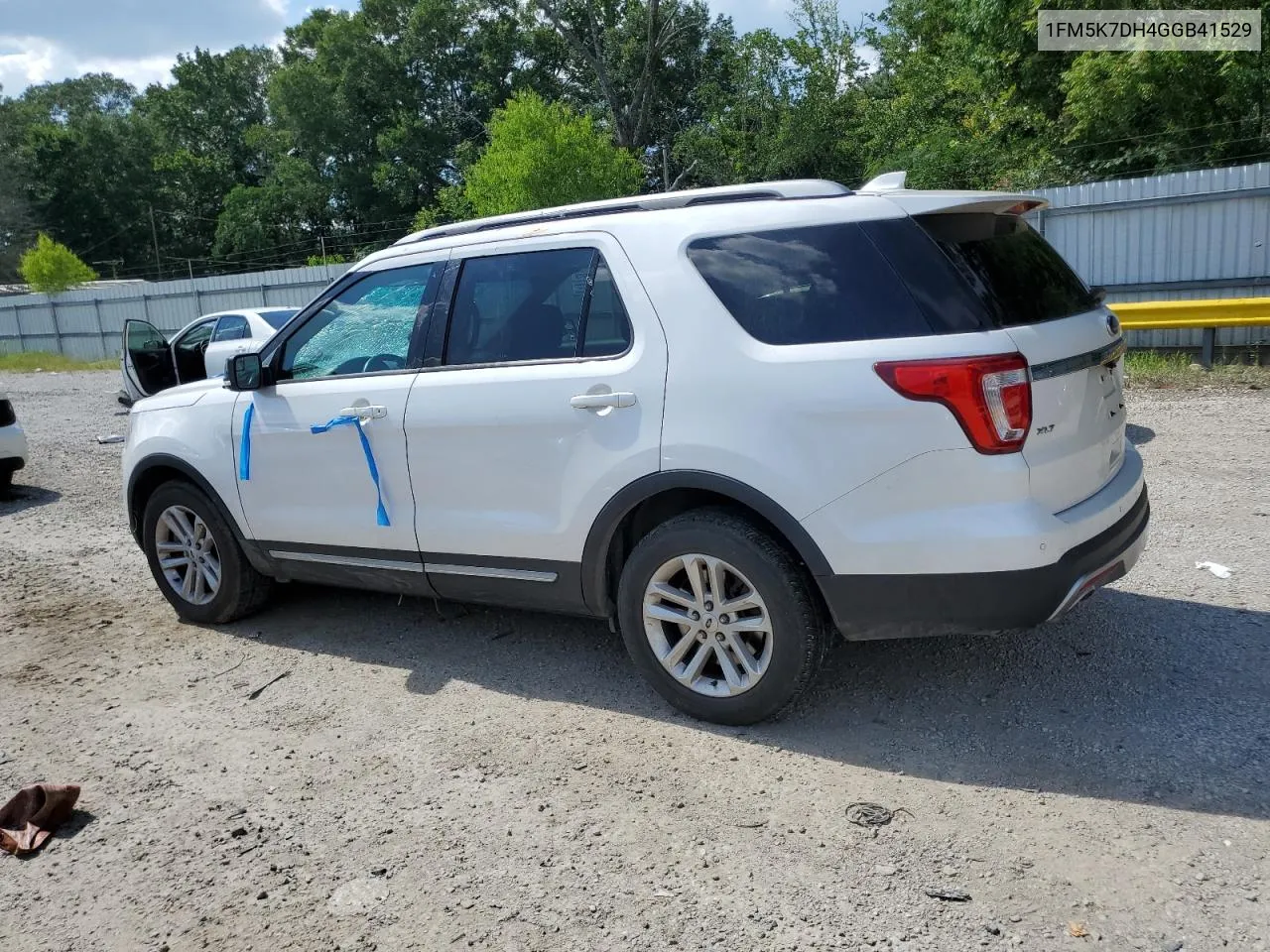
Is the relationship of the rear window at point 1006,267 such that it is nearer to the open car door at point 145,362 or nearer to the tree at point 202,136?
the open car door at point 145,362

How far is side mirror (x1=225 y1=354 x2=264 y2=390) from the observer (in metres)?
4.97

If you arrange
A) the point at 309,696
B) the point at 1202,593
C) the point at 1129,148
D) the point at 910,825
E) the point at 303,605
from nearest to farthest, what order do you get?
the point at 910,825 < the point at 309,696 < the point at 1202,593 < the point at 303,605 < the point at 1129,148

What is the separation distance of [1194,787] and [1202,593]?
1985 mm

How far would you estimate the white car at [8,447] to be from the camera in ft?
31.6

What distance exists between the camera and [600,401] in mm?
3861

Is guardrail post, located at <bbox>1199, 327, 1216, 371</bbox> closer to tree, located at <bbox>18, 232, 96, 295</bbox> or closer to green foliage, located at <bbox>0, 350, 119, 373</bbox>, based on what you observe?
green foliage, located at <bbox>0, 350, 119, 373</bbox>

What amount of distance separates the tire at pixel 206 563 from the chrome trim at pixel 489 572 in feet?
4.56

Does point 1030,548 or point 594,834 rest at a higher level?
point 1030,548

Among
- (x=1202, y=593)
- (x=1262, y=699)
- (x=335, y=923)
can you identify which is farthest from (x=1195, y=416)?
(x=335, y=923)

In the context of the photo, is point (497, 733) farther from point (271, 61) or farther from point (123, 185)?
point (271, 61)

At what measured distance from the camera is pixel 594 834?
127 inches

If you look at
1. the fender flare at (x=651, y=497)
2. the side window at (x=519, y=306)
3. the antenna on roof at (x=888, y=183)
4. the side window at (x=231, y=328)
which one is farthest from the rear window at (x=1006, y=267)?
the side window at (x=231, y=328)

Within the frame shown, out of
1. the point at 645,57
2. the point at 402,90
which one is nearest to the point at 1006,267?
the point at 645,57

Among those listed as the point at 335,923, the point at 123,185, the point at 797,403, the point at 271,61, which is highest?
the point at 271,61
